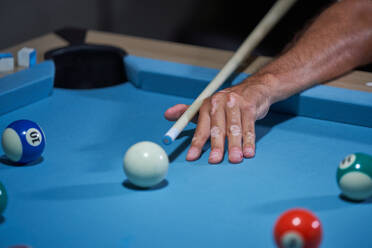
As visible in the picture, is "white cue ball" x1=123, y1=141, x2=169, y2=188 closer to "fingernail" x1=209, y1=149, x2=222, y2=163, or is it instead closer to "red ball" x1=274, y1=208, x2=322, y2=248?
"fingernail" x1=209, y1=149, x2=222, y2=163

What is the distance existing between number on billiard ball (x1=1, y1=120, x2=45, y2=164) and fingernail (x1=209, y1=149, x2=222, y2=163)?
54 cm

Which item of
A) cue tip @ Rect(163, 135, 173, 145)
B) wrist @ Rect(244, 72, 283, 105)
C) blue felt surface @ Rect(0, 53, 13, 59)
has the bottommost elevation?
cue tip @ Rect(163, 135, 173, 145)

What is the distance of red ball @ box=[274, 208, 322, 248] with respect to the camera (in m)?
1.01

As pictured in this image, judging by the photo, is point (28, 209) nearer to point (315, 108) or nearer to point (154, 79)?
point (154, 79)

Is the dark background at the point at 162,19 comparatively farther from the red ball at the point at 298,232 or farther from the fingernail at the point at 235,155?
Result: the red ball at the point at 298,232

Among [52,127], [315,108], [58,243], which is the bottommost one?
[58,243]

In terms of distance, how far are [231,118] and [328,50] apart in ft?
2.32

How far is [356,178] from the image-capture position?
128 cm

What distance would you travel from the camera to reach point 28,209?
1282 mm

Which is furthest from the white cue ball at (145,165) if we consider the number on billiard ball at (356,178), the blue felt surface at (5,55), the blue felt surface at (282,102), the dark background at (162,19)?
the dark background at (162,19)

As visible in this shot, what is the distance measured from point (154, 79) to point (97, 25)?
2756mm

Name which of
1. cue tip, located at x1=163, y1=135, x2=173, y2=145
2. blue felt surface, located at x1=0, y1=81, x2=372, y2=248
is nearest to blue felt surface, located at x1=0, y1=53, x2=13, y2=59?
blue felt surface, located at x1=0, y1=81, x2=372, y2=248

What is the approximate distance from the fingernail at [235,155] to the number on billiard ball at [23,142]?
23.9 inches

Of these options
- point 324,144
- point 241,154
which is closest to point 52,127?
point 241,154
